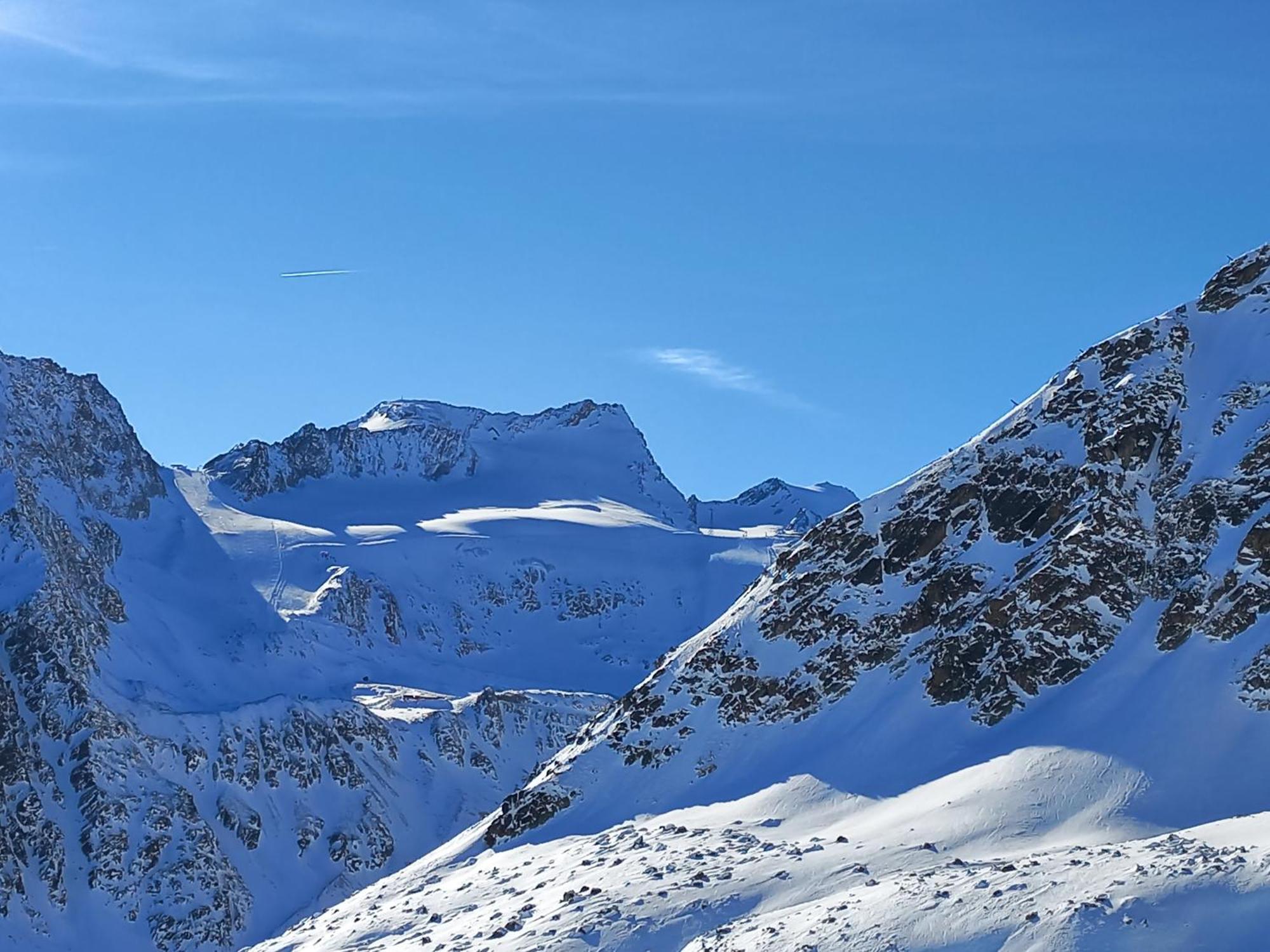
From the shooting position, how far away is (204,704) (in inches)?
5738

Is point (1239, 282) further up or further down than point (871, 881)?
further up

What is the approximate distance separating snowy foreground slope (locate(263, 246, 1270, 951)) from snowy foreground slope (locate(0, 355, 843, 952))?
149 ft

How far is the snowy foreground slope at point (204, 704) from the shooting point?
384ft

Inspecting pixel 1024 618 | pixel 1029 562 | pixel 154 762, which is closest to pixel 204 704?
pixel 154 762

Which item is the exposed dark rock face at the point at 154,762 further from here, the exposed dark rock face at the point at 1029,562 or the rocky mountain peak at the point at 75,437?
the exposed dark rock face at the point at 1029,562

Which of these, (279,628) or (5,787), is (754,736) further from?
(279,628)

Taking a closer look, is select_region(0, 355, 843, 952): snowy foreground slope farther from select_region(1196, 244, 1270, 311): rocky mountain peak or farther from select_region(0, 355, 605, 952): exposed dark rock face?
select_region(1196, 244, 1270, 311): rocky mountain peak

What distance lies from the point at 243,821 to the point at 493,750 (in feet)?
96.3

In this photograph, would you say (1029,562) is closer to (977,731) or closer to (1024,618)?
(1024,618)

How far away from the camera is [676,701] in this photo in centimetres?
8025

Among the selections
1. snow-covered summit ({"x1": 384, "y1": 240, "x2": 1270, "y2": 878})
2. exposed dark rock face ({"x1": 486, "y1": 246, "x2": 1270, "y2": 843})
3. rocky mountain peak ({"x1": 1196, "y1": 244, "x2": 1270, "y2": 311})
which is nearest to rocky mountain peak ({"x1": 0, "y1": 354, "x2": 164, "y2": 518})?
exposed dark rock face ({"x1": 486, "y1": 246, "x2": 1270, "y2": 843})

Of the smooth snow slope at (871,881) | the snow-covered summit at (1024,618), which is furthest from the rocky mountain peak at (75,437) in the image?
the smooth snow slope at (871,881)

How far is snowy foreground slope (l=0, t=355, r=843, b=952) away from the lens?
384 feet

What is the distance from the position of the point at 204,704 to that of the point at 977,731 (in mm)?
95985
